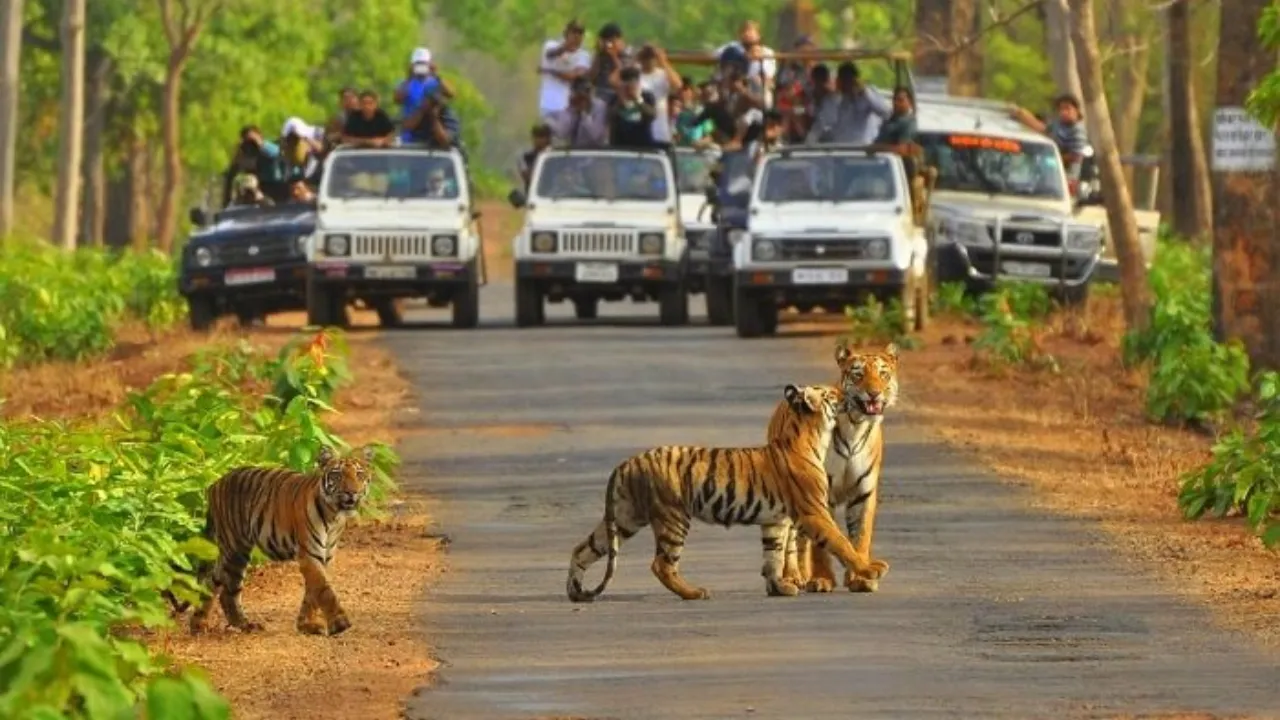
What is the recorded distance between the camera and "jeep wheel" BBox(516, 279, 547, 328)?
121 feet

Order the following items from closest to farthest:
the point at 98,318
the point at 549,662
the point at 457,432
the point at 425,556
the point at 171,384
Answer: the point at 549,662 < the point at 425,556 < the point at 171,384 < the point at 457,432 < the point at 98,318

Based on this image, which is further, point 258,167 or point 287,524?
point 258,167

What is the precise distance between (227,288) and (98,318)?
1668mm

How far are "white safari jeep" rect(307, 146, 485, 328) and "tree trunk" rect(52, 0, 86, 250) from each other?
51.9ft

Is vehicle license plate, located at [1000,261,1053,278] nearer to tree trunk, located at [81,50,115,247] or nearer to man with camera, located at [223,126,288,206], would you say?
man with camera, located at [223,126,288,206]

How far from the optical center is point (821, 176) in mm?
34531

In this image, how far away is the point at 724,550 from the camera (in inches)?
699

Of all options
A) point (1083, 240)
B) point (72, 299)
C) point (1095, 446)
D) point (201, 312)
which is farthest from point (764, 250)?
point (1095, 446)

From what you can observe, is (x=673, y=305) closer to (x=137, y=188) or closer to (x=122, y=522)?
(x=122, y=522)

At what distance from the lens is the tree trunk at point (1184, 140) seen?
4853 cm

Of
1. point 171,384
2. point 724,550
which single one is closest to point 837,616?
point 724,550

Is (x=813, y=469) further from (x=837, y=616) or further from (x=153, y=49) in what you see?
(x=153, y=49)

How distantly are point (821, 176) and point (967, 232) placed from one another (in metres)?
3.00

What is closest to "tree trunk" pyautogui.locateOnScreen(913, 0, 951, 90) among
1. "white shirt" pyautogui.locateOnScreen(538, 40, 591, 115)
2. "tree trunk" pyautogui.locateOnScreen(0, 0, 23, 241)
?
"tree trunk" pyautogui.locateOnScreen(0, 0, 23, 241)
